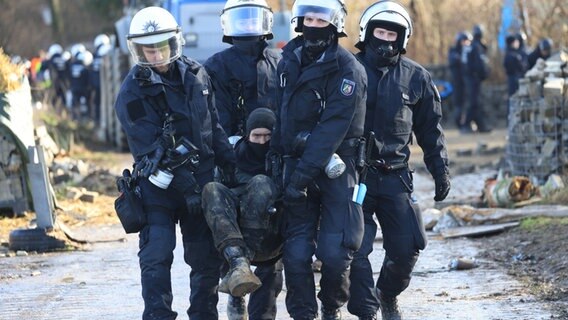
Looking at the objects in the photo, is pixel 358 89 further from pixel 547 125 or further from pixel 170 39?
pixel 547 125

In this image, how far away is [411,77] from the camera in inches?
330

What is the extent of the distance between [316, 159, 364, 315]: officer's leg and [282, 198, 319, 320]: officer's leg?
7 centimetres

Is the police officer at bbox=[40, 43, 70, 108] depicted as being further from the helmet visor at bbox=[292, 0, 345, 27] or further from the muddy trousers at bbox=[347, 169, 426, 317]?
the helmet visor at bbox=[292, 0, 345, 27]

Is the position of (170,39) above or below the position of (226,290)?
above

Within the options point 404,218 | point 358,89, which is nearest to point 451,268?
point 404,218

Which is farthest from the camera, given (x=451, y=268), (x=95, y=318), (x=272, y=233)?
(x=451, y=268)

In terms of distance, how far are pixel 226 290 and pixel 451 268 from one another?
3.78 meters

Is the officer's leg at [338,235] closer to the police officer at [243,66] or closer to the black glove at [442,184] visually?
the black glove at [442,184]

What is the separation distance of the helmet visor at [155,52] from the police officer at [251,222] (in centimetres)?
67

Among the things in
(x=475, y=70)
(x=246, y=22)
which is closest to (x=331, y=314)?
(x=246, y=22)

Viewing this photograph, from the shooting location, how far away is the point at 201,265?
8.04 m

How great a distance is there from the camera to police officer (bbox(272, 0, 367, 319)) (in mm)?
7660

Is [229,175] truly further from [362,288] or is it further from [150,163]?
[362,288]

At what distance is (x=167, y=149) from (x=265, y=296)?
1.20 metres
